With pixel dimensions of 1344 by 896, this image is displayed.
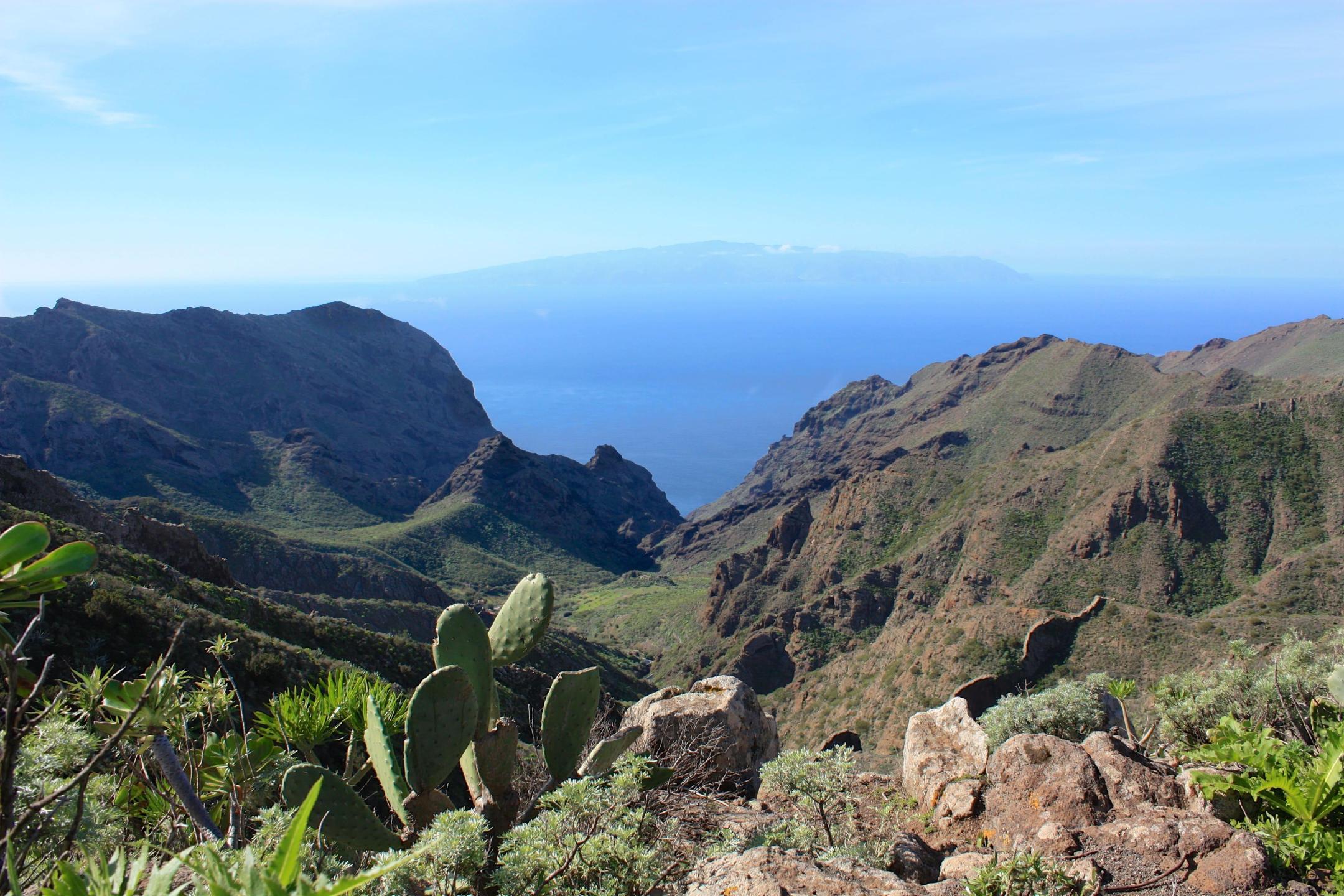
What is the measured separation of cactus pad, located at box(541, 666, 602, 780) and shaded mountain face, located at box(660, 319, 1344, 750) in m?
23.9

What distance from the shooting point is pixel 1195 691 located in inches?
366

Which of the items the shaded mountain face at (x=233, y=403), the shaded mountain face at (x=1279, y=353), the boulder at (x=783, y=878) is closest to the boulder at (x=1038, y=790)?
the boulder at (x=783, y=878)

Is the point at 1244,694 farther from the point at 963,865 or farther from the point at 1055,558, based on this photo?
the point at 1055,558

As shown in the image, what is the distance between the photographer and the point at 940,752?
7.99 metres

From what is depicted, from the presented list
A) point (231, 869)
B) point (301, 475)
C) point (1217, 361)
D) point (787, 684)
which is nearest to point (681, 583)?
point (787, 684)

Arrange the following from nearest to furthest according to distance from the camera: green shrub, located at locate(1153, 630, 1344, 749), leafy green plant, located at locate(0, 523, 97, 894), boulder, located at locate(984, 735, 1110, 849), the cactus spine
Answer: leafy green plant, located at locate(0, 523, 97, 894)
the cactus spine
boulder, located at locate(984, 735, 1110, 849)
green shrub, located at locate(1153, 630, 1344, 749)

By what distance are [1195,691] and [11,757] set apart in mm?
10601

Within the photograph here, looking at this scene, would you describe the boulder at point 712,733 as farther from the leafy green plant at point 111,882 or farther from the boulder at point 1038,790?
the leafy green plant at point 111,882

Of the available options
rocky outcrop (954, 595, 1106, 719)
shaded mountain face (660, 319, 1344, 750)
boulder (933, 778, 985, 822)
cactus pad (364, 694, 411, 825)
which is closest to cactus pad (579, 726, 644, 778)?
cactus pad (364, 694, 411, 825)

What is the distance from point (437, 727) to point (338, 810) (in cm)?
73

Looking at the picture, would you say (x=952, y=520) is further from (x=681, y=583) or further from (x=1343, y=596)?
(x=681, y=583)

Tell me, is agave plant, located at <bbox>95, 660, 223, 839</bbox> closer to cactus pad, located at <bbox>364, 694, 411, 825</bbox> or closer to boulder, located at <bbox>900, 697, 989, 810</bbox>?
cactus pad, located at <bbox>364, 694, 411, 825</bbox>

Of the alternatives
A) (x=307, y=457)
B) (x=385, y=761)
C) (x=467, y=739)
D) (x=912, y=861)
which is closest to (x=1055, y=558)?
(x=912, y=861)

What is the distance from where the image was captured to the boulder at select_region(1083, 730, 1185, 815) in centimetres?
596
